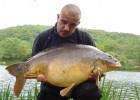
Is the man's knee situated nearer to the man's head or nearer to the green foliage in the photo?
the man's head

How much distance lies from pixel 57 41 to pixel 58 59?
701 mm

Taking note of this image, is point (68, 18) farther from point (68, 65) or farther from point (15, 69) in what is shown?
point (15, 69)

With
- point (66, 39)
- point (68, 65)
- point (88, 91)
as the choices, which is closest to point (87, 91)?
point (88, 91)

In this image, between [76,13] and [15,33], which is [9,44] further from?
[76,13]

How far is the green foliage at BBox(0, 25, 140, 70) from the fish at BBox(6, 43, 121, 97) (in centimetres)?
7953

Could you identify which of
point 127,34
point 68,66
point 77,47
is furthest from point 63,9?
point 127,34

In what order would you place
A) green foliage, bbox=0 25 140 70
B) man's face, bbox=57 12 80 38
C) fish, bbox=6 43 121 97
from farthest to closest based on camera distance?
1. green foliage, bbox=0 25 140 70
2. man's face, bbox=57 12 80 38
3. fish, bbox=6 43 121 97

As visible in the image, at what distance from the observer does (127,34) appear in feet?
357

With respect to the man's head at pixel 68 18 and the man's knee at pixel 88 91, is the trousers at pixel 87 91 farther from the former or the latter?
the man's head at pixel 68 18

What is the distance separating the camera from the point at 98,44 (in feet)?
290

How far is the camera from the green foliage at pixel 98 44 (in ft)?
291

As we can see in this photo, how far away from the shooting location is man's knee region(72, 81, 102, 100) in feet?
13.7

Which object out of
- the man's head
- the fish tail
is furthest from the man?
the fish tail

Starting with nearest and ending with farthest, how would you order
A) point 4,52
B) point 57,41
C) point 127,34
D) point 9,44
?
point 57,41
point 4,52
point 9,44
point 127,34
